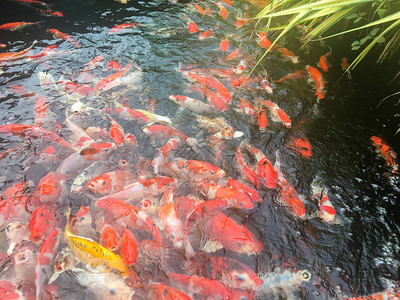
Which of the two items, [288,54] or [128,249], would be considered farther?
[288,54]

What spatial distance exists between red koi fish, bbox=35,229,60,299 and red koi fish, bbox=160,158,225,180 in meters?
1.21

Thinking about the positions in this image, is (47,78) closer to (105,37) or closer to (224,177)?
(105,37)

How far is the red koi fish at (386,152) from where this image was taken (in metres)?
→ 3.09

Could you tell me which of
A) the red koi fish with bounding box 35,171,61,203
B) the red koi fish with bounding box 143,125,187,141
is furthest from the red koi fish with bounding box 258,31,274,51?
the red koi fish with bounding box 35,171,61,203

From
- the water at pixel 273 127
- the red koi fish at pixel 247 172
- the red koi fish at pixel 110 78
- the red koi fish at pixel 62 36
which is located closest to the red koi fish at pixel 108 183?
the water at pixel 273 127

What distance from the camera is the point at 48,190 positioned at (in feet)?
8.48

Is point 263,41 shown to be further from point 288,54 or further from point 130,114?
point 130,114

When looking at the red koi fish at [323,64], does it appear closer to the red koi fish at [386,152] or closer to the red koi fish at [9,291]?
the red koi fish at [386,152]

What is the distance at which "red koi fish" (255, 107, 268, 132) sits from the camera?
11.5 feet

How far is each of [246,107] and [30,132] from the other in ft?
8.96

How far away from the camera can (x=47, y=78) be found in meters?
3.98

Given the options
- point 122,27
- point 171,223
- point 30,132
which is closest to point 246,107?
point 171,223

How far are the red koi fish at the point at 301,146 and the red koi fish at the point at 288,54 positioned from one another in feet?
6.51

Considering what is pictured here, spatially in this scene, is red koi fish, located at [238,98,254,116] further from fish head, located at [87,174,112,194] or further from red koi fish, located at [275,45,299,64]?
fish head, located at [87,174,112,194]
